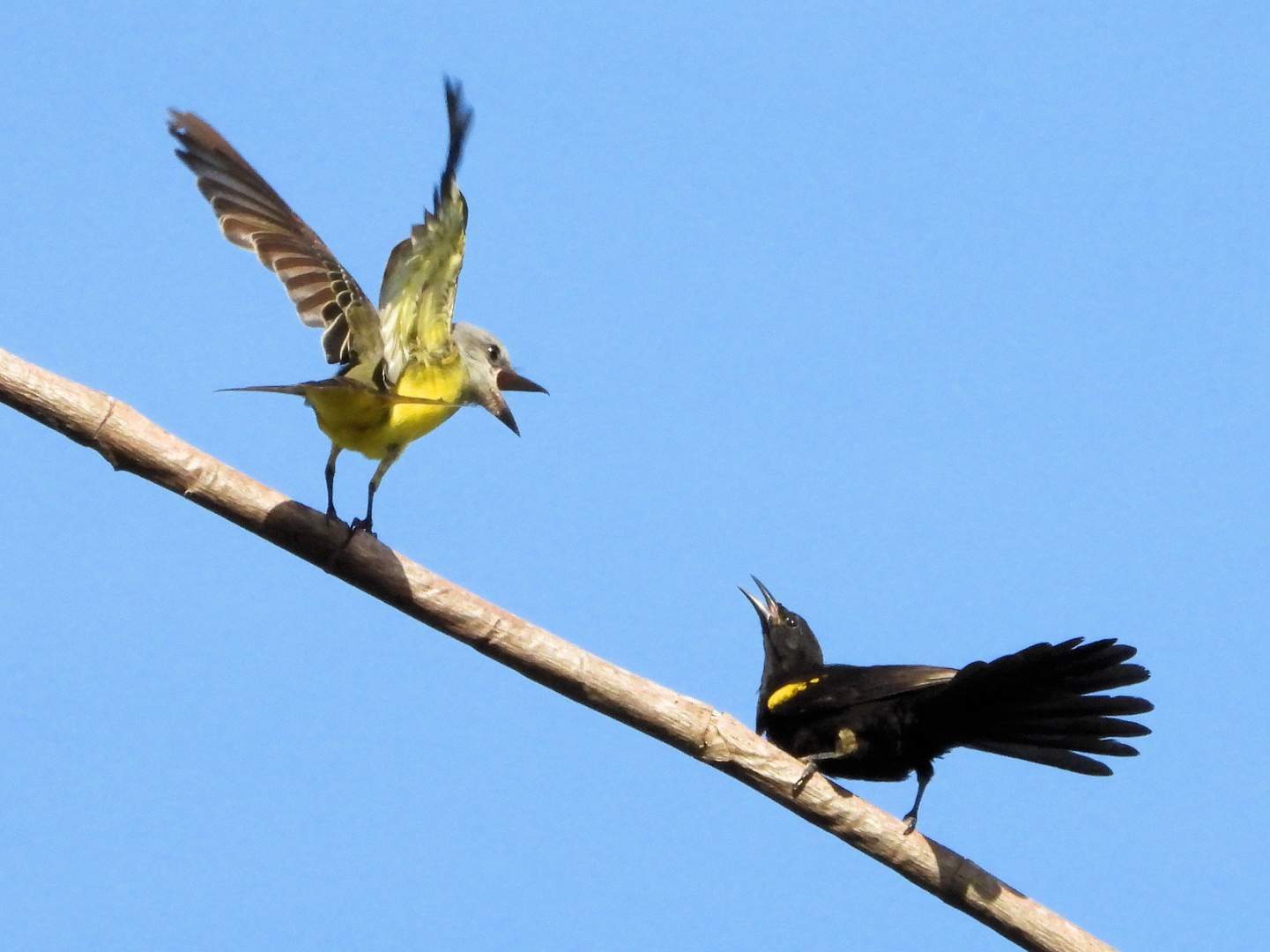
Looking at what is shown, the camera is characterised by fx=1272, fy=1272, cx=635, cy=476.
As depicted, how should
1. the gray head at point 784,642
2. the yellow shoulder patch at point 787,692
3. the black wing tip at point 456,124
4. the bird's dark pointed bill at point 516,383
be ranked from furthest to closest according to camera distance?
the gray head at point 784,642, the yellow shoulder patch at point 787,692, the bird's dark pointed bill at point 516,383, the black wing tip at point 456,124

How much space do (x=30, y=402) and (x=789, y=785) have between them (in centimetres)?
272

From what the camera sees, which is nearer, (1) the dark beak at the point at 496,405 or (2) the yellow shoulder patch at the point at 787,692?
(1) the dark beak at the point at 496,405

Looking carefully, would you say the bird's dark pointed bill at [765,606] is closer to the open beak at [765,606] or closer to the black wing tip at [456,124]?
the open beak at [765,606]

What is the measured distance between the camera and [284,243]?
200 inches

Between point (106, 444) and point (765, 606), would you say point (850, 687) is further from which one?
point (106, 444)

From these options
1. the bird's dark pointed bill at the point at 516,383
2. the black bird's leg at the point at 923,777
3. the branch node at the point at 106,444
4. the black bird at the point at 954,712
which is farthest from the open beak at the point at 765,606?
the branch node at the point at 106,444

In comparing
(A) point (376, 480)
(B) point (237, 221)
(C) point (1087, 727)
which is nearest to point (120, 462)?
(A) point (376, 480)

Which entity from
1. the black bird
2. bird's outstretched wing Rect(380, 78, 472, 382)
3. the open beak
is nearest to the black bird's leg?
the black bird

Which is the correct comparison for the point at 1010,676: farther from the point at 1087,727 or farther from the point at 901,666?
the point at 901,666

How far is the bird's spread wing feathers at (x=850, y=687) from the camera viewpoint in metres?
5.16

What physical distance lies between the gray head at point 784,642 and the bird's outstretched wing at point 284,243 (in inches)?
116

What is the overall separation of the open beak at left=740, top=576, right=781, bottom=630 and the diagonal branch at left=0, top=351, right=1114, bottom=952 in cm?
249

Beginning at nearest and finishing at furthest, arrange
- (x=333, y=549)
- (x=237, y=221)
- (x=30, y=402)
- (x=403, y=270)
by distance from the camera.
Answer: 1. (x=30, y=402)
2. (x=333, y=549)
3. (x=403, y=270)
4. (x=237, y=221)

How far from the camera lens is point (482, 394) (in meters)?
4.69
